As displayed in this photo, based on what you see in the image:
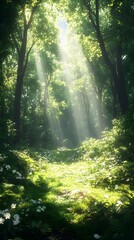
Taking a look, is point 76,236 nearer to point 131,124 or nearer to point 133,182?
point 133,182

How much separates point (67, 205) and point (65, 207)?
0.46ft

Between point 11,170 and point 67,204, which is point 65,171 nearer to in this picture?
point 11,170

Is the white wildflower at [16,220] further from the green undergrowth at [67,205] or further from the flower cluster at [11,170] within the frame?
the flower cluster at [11,170]

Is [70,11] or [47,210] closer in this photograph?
[47,210]

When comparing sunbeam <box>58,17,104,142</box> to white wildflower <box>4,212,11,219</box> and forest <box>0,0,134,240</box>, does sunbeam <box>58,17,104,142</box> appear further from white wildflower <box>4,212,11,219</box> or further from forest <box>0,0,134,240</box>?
white wildflower <box>4,212,11,219</box>

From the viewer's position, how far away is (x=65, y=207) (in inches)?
313

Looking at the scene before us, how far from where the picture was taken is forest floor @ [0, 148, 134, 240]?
18.7ft

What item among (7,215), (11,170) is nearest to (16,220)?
(7,215)

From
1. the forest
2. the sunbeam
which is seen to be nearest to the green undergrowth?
the forest

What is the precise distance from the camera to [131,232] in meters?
5.04

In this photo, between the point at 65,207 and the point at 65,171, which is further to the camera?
the point at 65,171

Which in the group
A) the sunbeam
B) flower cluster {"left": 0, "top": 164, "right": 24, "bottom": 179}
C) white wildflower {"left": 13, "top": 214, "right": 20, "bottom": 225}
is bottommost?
white wildflower {"left": 13, "top": 214, "right": 20, "bottom": 225}

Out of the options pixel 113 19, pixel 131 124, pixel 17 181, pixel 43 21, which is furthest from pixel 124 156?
pixel 43 21

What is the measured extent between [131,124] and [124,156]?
269cm
